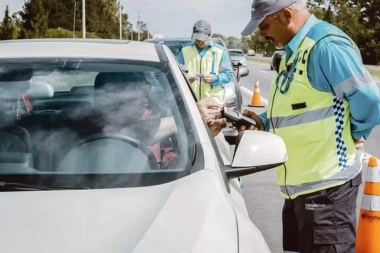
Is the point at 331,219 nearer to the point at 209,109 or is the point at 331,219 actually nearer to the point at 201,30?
the point at 209,109

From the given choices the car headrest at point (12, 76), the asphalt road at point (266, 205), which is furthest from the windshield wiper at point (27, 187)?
the asphalt road at point (266, 205)

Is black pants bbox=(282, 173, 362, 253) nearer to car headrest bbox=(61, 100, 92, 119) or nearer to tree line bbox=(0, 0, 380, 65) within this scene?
car headrest bbox=(61, 100, 92, 119)

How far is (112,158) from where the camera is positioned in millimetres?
2865

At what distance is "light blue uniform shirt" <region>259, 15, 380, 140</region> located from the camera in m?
3.02

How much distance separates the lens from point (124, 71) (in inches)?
130

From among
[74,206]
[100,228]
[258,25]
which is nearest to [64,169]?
[74,206]

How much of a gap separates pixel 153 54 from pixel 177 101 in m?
0.41

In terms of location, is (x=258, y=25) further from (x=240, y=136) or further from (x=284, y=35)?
(x=240, y=136)

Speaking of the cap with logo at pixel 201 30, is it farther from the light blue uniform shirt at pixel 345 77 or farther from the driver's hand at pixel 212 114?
the light blue uniform shirt at pixel 345 77

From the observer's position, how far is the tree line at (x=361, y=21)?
74381 millimetres

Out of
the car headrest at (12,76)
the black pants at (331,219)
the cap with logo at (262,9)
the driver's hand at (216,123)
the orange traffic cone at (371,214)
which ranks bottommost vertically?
the orange traffic cone at (371,214)

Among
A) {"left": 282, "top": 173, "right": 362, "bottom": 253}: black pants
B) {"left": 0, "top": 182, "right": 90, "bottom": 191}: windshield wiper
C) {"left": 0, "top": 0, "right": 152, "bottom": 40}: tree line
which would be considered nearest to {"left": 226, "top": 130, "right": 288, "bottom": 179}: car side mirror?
{"left": 282, "top": 173, "right": 362, "bottom": 253}: black pants

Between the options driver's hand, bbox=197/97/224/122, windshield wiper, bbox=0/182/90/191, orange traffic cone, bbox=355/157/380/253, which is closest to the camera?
windshield wiper, bbox=0/182/90/191

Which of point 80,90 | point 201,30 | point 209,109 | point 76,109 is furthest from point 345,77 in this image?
point 201,30
